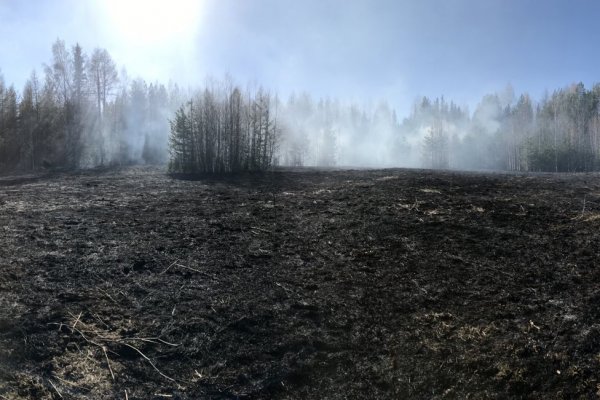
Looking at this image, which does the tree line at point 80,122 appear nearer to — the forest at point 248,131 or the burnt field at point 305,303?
the forest at point 248,131

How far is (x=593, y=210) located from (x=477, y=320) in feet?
20.0

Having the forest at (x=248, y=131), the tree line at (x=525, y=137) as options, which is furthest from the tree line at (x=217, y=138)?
the tree line at (x=525, y=137)

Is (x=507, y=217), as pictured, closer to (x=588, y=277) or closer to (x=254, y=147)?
(x=588, y=277)

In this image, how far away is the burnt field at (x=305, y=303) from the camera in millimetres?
4309

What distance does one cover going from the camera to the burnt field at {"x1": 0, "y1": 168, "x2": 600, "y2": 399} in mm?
4309

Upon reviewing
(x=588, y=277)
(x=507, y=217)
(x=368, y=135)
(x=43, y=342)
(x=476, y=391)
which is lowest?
(x=476, y=391)

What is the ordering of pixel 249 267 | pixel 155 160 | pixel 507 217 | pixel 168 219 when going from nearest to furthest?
pixel 249 267 → pixel 507 217 → pixel 168 219 → pixel 155 160

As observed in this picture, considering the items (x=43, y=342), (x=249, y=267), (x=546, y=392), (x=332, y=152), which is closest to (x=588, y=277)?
(x=546, y=392)

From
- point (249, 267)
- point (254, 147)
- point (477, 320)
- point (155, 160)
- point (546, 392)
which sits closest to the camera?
point (546, 392)

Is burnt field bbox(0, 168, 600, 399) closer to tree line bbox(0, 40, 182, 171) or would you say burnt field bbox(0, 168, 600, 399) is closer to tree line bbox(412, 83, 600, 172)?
tree line bbox(0, 40, 182, 171)

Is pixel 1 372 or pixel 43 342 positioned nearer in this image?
pixel 1 372

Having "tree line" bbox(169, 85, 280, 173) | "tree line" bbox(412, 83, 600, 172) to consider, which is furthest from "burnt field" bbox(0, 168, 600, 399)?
"tree line" bbox(412, 83, 600, 172)

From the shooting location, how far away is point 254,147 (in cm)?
2242

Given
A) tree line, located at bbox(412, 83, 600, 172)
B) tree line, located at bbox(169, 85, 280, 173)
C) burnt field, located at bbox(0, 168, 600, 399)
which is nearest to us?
burnt field, located at bbox(0, 168, 600, 399)
